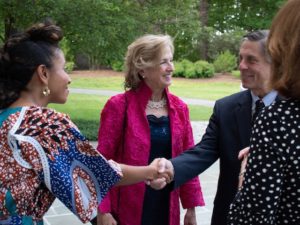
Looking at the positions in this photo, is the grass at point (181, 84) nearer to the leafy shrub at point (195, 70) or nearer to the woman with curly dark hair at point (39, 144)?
the leafy shrub at point (195, 70)

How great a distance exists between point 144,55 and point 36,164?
155cm

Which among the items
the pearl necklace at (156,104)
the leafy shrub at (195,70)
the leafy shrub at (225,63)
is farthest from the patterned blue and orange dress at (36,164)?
the leafy shrub at (225,63)

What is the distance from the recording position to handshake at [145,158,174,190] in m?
2.68

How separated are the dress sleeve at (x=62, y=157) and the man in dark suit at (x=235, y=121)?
0.77 metres

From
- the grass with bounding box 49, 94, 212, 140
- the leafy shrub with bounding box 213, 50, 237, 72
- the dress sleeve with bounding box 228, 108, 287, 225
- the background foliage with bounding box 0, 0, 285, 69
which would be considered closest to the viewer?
the dress sleeve with bounding box 228, 108, 287, 225

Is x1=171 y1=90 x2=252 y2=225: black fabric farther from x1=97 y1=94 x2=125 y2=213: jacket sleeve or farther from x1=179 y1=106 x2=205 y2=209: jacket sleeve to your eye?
x1=97 y1=94 x2=125 y2=213: jacket sleeve

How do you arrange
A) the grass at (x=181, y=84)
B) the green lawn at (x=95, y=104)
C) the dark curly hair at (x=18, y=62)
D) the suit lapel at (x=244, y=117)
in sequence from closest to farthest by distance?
the dark curly hair at (x=18, y=62) < the suit lapel at (x=244, y=117) < the green lawn at (x=95, y=104) < the grass at (x=181, y=84)

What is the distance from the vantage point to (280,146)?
59.9 inches

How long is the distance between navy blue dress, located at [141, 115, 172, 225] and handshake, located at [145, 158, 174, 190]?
1.17ft

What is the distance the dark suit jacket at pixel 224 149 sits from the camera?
2.63 m

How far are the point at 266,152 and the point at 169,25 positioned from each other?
8.61m

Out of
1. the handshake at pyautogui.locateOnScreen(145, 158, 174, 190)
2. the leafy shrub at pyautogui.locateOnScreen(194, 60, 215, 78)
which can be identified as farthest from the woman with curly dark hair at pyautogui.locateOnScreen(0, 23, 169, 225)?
the leafy shrub at pyautogui.locateOnScreen(194, 60, 215, 78)

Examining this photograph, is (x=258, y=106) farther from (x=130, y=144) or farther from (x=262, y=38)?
(x=130, y=144)

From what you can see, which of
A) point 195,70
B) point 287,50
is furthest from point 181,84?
point 287,50
